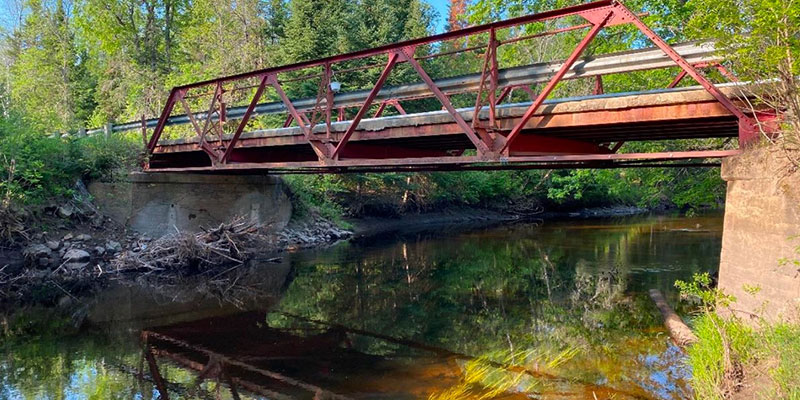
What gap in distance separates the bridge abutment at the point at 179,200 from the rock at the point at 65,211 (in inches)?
36.8

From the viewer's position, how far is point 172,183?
18656mm

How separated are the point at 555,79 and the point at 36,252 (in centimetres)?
1447

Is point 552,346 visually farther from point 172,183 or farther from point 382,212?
point 382,212

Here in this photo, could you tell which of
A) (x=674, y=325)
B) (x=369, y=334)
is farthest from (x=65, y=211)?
(x=674, y=325)

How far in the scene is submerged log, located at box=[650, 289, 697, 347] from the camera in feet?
28.8

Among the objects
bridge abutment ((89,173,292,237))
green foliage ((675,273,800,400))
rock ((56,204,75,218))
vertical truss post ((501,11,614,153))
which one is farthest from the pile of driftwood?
green foliage ((675,273,800,400))

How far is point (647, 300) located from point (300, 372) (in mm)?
7705

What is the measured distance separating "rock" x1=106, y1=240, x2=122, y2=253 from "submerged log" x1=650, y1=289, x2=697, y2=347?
14493 mm

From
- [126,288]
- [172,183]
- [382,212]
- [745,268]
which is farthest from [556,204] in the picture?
[745,268]

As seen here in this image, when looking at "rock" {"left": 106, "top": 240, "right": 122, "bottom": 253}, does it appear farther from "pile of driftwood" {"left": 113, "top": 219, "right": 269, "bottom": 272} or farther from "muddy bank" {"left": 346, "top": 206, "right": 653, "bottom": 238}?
"muddy bank" {"left": 346, "top": 206, "right": 653, "bottom": 238}

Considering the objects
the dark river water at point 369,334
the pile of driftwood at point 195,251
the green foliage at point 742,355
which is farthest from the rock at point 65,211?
the green foliage at point 742,355

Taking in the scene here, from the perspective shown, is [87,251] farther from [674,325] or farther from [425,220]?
[425,220]

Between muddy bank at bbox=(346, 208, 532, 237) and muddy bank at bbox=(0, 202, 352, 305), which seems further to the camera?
muddy bank at bbox=(346, 208, 532, 237)

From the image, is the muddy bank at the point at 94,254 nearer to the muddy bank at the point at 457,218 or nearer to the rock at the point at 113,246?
the rock at the point at 113,246
